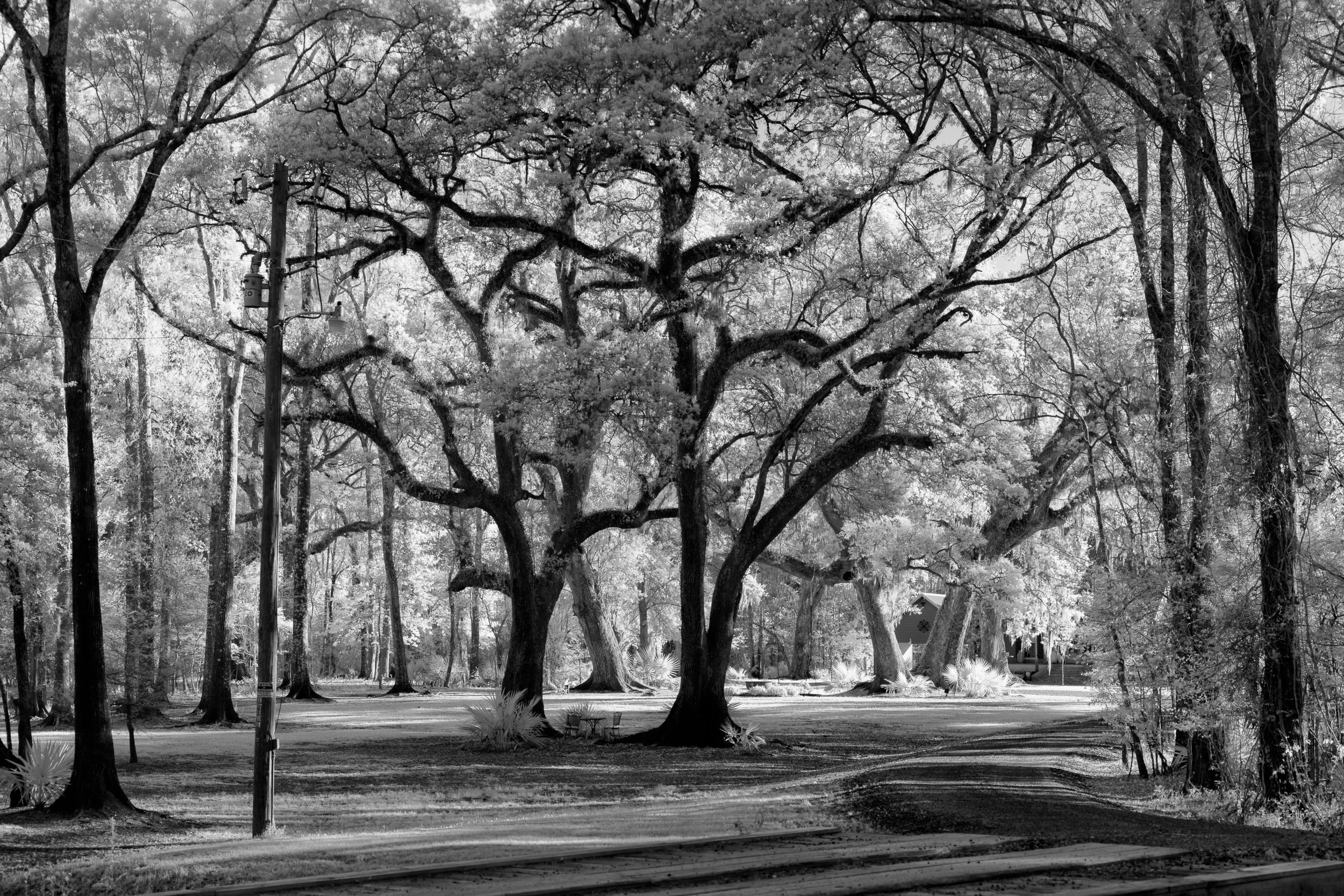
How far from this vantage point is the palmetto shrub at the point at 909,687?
40.6 metres

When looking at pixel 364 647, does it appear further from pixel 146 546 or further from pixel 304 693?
pixel 146 546

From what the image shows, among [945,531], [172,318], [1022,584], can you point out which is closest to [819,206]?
[172,318]

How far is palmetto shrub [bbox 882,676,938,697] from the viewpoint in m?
40.6

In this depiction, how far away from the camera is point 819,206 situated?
1812 centimetres

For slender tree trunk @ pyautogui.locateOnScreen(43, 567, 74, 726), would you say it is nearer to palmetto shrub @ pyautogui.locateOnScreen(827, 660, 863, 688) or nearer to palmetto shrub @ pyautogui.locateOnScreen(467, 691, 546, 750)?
palmetto shrub @ pyautogui.locateOnScreen(467, 691, 546, 750)

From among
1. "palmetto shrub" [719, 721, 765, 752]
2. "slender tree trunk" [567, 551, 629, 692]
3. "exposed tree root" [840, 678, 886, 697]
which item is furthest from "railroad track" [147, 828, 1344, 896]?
"exposed tree root" [840, 678, 886, 697]

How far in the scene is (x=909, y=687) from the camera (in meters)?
40.9

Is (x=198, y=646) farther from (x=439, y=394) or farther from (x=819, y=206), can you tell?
(x=819, y=206)

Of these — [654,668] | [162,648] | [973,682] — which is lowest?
[973,682]

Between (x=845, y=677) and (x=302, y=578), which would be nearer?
(x=302, y=578)

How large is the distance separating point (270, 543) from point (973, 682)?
32756 millimetres

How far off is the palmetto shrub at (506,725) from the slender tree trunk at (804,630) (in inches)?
1035

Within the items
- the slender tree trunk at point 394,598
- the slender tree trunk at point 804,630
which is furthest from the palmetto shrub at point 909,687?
the slender tree trunk at point 394,598

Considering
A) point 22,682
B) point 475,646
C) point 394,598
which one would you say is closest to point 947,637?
point 394,598
